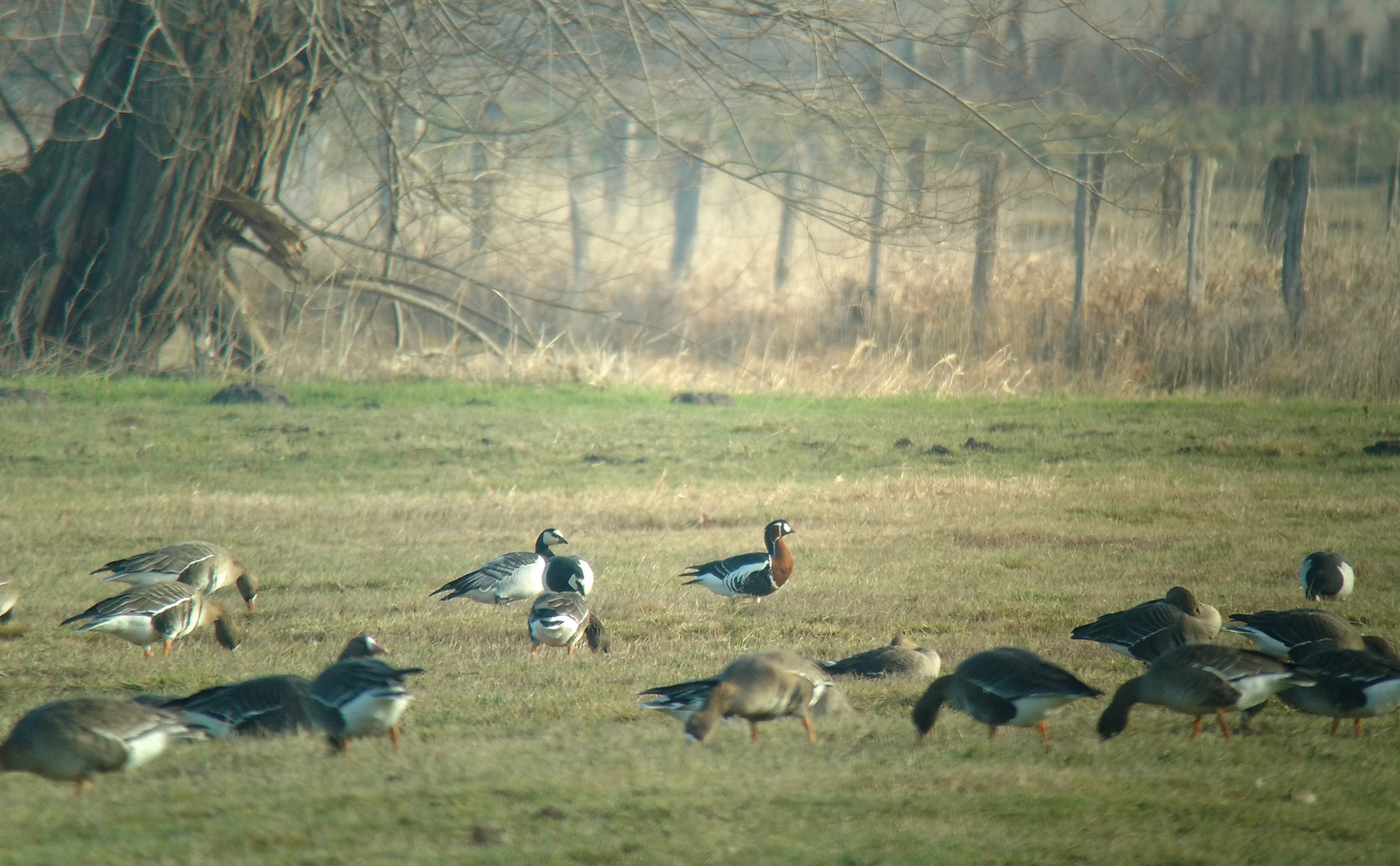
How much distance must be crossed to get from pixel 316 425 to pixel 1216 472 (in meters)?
10.7

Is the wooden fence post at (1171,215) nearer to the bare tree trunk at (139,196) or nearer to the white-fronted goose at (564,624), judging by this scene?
the bare tree trunk at (139,196)

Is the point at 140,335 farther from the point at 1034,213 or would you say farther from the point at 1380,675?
the point at 1034,213

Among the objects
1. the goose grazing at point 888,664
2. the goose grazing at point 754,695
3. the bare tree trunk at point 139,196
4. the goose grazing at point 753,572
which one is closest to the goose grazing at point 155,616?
the goose grazing at point 753,572

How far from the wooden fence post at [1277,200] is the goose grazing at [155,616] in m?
17.0

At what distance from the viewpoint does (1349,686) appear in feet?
17.1

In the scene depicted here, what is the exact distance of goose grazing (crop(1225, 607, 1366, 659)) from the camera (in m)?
6.07

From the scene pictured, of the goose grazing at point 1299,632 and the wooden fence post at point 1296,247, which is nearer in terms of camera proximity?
the goose grazing at point 1299,632

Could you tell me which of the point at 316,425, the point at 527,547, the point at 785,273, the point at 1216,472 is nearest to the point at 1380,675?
the point at 527,547

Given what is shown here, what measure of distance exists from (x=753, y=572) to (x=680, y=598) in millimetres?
687

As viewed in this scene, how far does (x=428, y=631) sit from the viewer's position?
304 inches

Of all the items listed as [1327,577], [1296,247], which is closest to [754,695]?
[1327,577]

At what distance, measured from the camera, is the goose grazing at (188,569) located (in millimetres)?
8266

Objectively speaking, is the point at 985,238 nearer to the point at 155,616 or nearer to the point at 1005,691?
the point at 155,616

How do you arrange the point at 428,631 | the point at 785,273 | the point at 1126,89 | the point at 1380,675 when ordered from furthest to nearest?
the point at 1126,89 < the point at 785,273 < the point at 428,631 < the point at 1380,675
